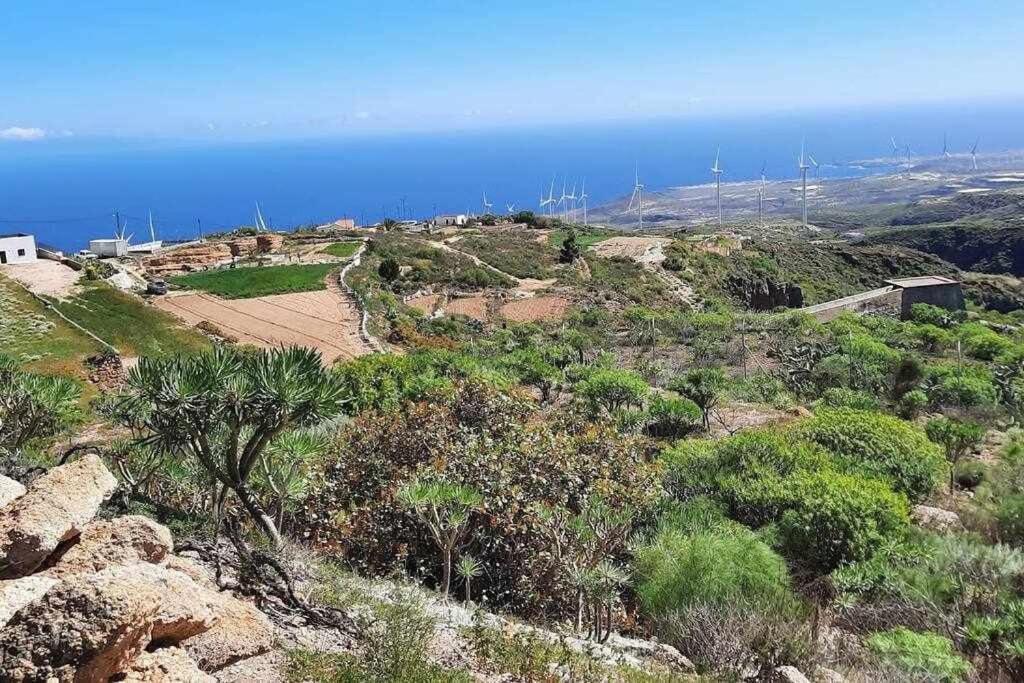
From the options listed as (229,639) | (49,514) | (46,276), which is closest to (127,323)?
(46,276)

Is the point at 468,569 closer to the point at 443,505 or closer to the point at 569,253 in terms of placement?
the point at 443,505

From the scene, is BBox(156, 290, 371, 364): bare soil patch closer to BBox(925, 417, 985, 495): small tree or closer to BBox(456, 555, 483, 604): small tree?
BBox(925, 417, 985, 495): small tree

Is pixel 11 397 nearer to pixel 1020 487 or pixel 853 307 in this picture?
pixel 1020 487

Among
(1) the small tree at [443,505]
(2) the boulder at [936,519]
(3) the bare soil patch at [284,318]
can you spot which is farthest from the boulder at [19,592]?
(3) the bare soil patch at [284,318]

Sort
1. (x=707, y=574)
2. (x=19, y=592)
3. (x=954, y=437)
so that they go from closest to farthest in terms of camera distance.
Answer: (x=19, y=592)
(x=707, y=574)
(x=954, y=437)

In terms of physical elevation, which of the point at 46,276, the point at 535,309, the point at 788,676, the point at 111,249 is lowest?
the point at 535,309

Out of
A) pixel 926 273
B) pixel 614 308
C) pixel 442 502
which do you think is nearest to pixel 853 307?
pixel 614 308

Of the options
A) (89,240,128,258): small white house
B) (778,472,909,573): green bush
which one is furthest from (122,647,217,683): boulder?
(89,240,128,258): small white house
